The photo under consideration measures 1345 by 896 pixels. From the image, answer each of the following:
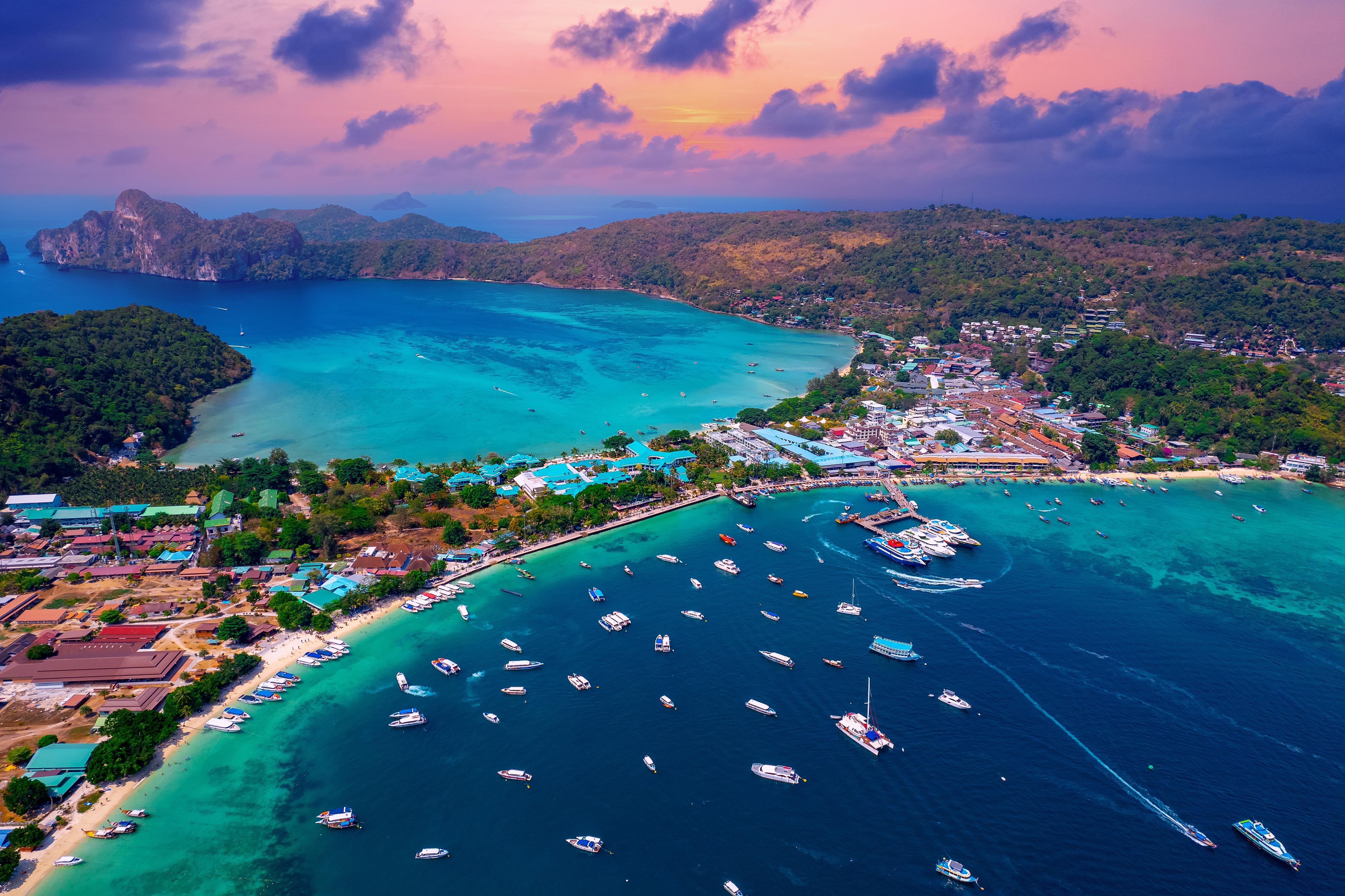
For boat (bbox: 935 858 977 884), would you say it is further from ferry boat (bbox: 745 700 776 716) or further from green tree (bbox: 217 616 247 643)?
green tree (bbox: 217 616 247 643)

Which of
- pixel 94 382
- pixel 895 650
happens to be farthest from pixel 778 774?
pixel 94 382

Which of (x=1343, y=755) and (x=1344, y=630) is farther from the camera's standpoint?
(x=1344, y=630)

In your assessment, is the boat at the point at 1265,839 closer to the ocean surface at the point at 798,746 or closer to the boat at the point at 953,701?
the ocean surface at the point at 798,746

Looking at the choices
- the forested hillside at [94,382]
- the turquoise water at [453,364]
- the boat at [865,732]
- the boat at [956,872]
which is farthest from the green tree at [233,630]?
the boat at [956,872]

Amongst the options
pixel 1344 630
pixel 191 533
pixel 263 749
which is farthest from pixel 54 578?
pixel 1344 630

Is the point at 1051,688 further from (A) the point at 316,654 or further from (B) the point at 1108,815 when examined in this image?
(A) the point at 316,654
